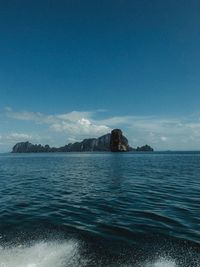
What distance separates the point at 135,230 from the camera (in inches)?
685

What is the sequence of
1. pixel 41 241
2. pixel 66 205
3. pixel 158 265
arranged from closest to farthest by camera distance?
pixel 158 265
pixel 41 241
pixel 66 205

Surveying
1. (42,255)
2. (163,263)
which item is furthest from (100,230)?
(163,263)

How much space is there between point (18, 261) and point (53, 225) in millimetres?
6396

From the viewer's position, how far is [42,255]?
43.2ft

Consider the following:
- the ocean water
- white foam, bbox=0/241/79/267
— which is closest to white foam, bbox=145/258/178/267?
the ocean water

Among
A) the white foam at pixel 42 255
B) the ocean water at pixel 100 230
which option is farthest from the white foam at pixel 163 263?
the white foam at pixel 42 255

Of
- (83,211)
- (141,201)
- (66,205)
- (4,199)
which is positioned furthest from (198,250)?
(4,199)

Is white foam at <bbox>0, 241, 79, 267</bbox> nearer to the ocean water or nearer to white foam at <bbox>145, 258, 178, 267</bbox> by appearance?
the ocean water

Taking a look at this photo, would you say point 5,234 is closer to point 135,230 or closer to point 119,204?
point 135,230

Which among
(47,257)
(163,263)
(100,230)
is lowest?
(163,263)

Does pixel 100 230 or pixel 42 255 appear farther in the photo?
pixel 100 230

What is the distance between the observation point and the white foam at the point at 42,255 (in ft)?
40.0

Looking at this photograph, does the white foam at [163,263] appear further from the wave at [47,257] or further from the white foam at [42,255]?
the white foam at [42,255]

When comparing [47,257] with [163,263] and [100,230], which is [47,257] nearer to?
[100,230]
